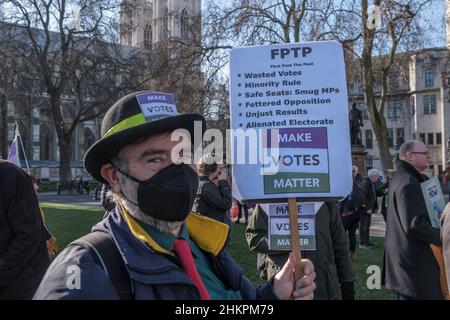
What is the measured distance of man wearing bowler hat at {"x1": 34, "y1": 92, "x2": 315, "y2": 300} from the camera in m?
1.78

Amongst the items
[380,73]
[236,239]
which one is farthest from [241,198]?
[380,73]

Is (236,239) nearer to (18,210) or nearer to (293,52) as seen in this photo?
(18,210)

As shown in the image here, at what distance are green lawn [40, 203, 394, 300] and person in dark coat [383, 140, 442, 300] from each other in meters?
2.21

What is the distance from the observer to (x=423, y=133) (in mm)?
66125

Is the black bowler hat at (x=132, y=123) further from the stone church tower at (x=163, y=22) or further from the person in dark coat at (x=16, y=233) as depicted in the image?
the stone church tower at (x=163, y=22)

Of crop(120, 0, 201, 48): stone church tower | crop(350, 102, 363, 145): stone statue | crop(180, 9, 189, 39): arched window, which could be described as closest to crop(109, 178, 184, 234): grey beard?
crop(350, 102, 363, 145): stone statue

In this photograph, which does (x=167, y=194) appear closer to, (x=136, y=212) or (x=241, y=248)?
(x=136, y=212)

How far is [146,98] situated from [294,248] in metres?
0.93

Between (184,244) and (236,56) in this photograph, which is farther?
(236,56)

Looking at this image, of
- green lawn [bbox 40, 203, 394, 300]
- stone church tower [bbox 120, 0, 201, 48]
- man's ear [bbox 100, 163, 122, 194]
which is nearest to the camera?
man's ear [bbox 100, 163, 122, 194]

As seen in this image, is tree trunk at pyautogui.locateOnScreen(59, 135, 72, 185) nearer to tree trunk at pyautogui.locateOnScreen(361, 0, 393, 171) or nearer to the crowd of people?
tree trunk at pyautogui.locateOnScreen(361, 0, 393, 171)

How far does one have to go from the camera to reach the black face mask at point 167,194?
6.82 feet

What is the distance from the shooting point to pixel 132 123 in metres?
2.14
